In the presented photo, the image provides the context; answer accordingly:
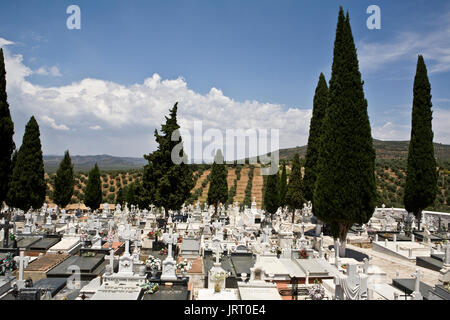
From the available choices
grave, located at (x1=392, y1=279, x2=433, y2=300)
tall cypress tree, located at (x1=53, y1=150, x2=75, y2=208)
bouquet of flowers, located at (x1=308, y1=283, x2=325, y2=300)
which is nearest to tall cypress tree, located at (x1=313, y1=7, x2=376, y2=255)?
grave, located at (x1=392, y1=279, x2=433, y2=300)

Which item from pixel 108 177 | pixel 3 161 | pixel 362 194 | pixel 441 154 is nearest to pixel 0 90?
pixel 3 161

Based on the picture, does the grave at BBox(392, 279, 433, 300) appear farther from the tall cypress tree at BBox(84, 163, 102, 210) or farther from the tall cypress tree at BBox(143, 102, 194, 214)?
the tall cypress tree at BBox(84, 163, 102, 210)

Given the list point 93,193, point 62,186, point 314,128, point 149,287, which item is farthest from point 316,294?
point 62,186

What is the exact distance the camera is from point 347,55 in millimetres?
14633

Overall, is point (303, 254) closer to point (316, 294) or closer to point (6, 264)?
point (316, 294)

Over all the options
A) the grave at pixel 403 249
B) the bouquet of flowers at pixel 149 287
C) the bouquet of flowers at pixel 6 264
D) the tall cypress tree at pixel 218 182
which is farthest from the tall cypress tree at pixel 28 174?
the grave at pixel 403 249

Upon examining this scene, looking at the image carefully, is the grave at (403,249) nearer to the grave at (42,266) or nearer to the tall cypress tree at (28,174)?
the grave at (42,266)

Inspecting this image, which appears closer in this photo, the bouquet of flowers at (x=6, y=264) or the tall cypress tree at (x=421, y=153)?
the bouquet of flowers at (x=6, y=264)

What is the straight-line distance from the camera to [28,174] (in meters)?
21.1

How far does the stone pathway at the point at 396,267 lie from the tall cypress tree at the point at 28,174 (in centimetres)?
2241

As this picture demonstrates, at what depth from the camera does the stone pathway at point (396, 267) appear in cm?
1255

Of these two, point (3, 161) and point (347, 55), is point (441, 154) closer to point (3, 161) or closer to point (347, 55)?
point (347, 55)

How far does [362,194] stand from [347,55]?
7037mm

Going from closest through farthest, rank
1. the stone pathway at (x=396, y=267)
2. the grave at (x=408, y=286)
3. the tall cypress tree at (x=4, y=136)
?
the grave at (x=408, y=286), the stone pathway at (x=396, y=267), the tall cypress tree at (x=4, y=136)
